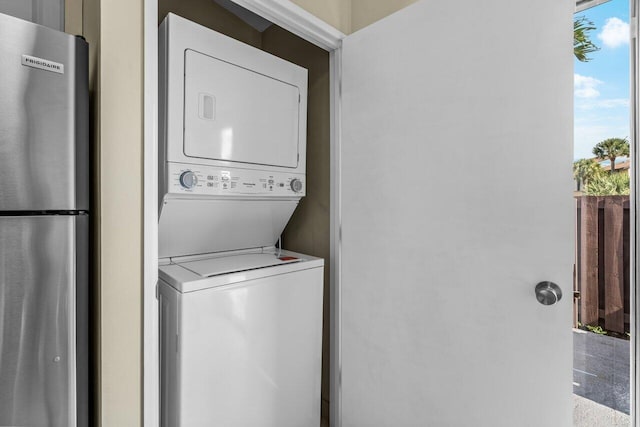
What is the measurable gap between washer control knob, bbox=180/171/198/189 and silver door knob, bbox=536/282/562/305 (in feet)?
4.51

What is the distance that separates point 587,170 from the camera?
4.02 feet

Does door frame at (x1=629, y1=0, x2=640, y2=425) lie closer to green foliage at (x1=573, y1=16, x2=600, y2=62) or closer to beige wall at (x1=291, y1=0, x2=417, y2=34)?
green foliage at (x1=573, y1=16, x2=600, y2=62)

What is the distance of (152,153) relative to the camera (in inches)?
45.3

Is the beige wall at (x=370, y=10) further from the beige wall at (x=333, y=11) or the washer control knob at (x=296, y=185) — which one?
the washer control knob at (x=296, y=185)

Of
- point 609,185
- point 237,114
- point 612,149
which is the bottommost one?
point 609,185

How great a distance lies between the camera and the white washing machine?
1.29 metres

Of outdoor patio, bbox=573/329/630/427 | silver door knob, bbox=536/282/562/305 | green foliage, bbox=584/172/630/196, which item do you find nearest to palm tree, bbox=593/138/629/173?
green foliage, bbox=584/172/630/196

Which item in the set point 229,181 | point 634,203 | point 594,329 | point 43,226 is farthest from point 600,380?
point 43,226

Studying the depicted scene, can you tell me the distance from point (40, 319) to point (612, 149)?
1942 mm

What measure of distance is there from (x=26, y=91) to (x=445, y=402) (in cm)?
179

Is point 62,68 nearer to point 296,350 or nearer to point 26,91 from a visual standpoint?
point 26,91

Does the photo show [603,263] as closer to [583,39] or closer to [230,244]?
[583,39]

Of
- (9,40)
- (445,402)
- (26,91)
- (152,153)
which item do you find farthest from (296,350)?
(9,40)

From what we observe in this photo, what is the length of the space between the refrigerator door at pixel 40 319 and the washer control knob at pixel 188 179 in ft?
1.35
